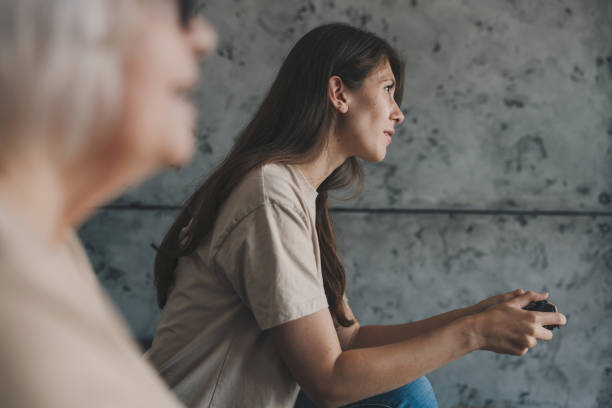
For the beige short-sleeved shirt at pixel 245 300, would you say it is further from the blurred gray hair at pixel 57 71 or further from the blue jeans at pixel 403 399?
the blurred gray hair at pixel 57 71

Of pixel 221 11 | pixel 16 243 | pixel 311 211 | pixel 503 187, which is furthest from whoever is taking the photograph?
pixel 503 187

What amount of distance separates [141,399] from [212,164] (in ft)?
6.81

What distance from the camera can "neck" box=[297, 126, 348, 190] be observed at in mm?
1346

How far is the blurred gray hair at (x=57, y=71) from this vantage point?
1.19ft

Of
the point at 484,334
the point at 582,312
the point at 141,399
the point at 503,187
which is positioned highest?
the point at 141,399

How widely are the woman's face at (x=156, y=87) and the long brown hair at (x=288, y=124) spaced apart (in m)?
0.76

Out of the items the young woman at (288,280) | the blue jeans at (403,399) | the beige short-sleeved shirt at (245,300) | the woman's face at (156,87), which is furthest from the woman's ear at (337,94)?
the woman's face at (156,87)

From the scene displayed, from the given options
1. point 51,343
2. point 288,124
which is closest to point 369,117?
point 288,124

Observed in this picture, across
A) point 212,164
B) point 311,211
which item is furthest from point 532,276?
point 311,211

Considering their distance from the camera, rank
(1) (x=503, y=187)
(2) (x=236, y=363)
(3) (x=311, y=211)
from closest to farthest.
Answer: (2) (x=236, y=363) < (3) (x=311, y=211) < (1) (x=503, y=187)

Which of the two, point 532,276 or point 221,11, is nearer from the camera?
point 221,11

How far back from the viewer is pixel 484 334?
1.24m

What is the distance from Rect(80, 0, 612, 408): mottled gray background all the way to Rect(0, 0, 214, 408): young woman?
1.98 metres

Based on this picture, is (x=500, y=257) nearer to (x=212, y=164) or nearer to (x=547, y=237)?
(x=547, y=237)
